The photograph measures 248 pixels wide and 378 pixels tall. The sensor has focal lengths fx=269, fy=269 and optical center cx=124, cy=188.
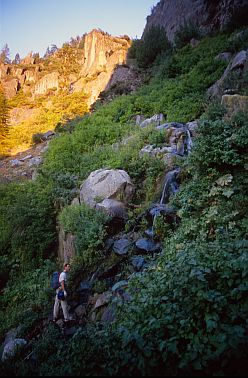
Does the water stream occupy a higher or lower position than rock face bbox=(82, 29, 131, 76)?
lower

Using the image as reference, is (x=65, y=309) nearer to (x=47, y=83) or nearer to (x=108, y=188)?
(x=108, y=188)

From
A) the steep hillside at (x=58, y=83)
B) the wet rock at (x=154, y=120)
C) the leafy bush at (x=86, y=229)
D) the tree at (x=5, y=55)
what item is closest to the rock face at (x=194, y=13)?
the steep hillside at (x=58, y=83)

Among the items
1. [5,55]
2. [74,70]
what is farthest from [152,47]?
[5,55]

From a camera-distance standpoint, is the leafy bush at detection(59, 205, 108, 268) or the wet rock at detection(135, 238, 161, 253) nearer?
the wet rock at detection(135, 238, 161, 253)

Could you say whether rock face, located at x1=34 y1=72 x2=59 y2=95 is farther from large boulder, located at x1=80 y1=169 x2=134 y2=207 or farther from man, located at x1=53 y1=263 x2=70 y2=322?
man, located at x1=53 y1=263 x2=70 y2=322

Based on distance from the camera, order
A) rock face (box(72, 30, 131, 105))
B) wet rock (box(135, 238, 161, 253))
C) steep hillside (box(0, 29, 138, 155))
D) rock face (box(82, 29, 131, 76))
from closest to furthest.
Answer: wet rock (box(135, 238, 161, 253)), steep hillside (box(0, 29, 138, 155)), rock face (box(72, 30, 131, 105)), rock face (box(82, 29, 131, 76))

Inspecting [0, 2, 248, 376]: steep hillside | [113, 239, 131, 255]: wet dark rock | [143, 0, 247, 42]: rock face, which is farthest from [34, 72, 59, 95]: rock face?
[113, 239, 131, 255]: wet dark rock

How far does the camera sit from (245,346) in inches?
95.7

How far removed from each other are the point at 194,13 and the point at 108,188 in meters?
20.5

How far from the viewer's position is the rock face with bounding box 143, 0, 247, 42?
727 inches

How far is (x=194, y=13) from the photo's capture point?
22250 millimetres

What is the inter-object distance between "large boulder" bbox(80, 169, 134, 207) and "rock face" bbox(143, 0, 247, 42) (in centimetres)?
1485

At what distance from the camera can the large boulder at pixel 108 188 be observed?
29.6ft

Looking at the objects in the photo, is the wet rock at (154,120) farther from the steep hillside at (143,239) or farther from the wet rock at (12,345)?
the wet rock at (12,345)
